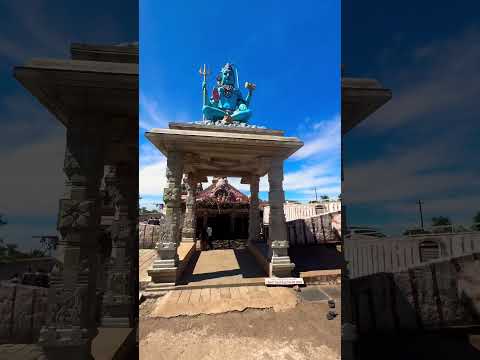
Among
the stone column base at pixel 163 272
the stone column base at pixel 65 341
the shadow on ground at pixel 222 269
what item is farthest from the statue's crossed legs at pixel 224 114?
the stone column base at pixel 65 341

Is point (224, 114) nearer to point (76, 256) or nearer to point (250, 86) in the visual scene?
point (250, 86)

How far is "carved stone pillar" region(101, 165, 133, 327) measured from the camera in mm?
1784

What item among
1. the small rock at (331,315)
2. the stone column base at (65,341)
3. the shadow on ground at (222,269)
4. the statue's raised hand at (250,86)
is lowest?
the shadow on ground at (222,269)

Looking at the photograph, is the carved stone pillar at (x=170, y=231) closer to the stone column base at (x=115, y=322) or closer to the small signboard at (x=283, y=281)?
the small signboard at (x=283, y=281)

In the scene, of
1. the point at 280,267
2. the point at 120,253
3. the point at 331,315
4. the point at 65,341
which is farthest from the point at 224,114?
the point at 65,341

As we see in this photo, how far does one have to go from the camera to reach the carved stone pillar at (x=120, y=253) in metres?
1.78

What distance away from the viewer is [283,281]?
220 inches

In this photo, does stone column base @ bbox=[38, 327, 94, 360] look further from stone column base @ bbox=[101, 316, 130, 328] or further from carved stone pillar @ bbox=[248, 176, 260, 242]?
carved stone pillar @ bbox=[248, 176, 260, 242]

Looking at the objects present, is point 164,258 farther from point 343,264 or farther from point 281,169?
point 343,264

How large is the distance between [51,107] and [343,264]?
8.46 feet

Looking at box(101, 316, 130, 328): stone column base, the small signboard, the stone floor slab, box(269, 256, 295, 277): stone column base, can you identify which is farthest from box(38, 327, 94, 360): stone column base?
box(269, 256, 295, 277): stone column base

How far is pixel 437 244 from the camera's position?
166 inches

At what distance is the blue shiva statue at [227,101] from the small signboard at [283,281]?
5163mm

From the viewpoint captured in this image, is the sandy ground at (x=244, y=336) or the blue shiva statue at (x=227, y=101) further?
the blue shiva statue at (x=227, y=101)
